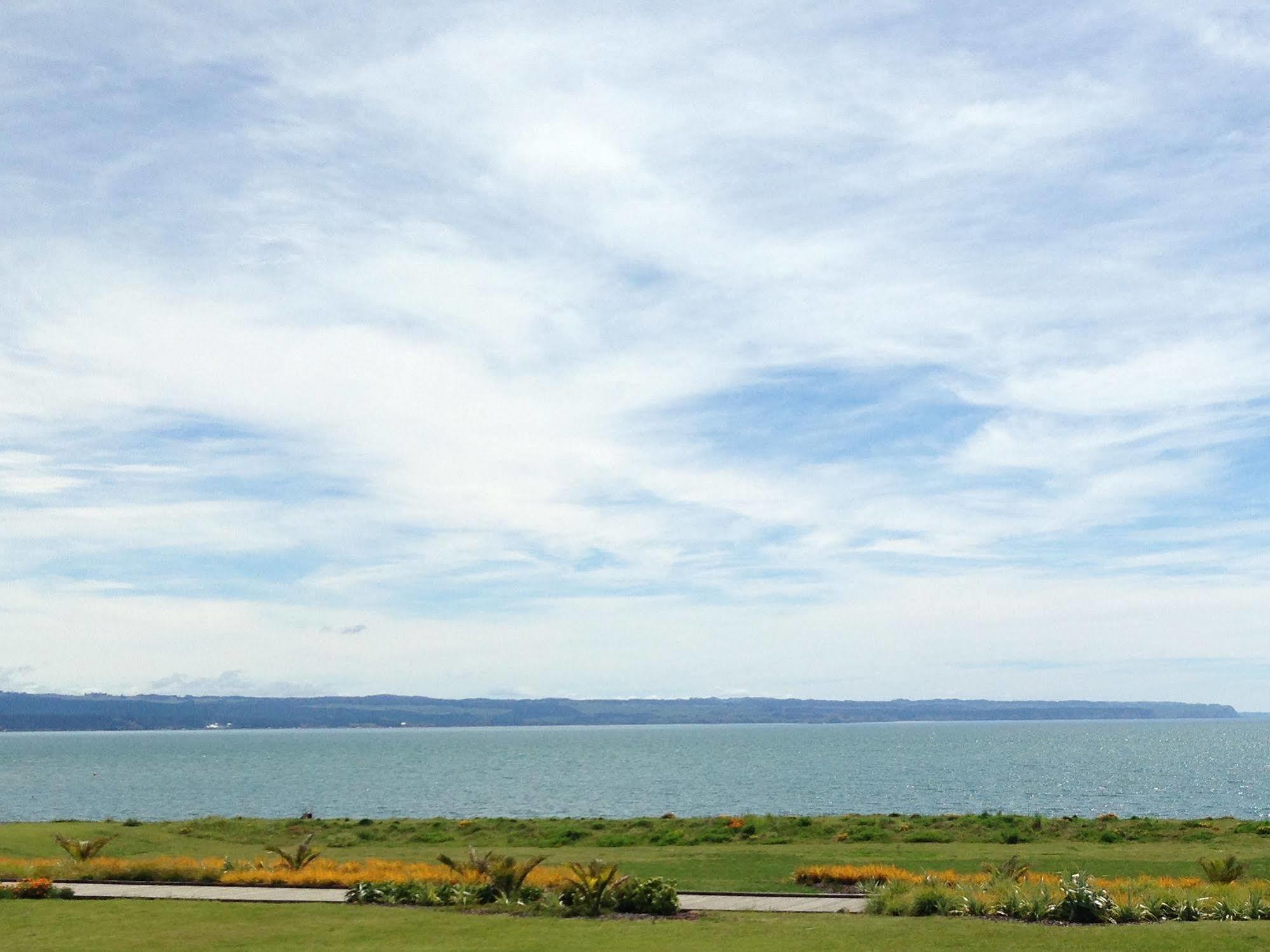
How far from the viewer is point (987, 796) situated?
349 ft

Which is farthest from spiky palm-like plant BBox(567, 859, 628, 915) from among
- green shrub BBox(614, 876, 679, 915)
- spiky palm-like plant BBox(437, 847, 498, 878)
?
spiky palm-like plant BBox(437, 847, 498, 878)

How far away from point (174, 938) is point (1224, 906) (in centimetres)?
2067

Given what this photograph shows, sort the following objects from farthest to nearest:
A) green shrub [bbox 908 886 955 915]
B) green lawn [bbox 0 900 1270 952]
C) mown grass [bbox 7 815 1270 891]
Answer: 1. mown grass [bbox 7 815 1270 891]
2. green shrub [bbox 908 886 955 915]
3. green lawn [bbox 0 900 1270 952]

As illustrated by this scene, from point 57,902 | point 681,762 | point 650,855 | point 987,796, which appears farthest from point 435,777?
point 57,902

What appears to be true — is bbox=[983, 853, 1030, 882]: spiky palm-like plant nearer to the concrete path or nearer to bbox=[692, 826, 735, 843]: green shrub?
the concrete path

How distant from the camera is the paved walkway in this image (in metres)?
24.6

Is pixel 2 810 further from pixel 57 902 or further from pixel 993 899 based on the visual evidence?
pixel 993 899

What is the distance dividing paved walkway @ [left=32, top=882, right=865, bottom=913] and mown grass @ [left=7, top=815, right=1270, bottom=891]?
439 cm

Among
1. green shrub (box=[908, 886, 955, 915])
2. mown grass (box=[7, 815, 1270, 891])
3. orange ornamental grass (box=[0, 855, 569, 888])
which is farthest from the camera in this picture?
mown grass (box=[7, 815, 1270, 891])

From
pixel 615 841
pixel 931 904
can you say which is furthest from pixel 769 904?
pixel 615 841

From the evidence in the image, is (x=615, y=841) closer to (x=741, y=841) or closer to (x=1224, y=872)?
(x=741, y=841)

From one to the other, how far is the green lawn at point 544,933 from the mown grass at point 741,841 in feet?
32.1

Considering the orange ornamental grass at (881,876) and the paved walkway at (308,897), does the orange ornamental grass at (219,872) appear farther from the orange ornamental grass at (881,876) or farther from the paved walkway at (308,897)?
the orange ornamental grass at (881,876)

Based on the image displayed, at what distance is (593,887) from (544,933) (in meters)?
3.40
